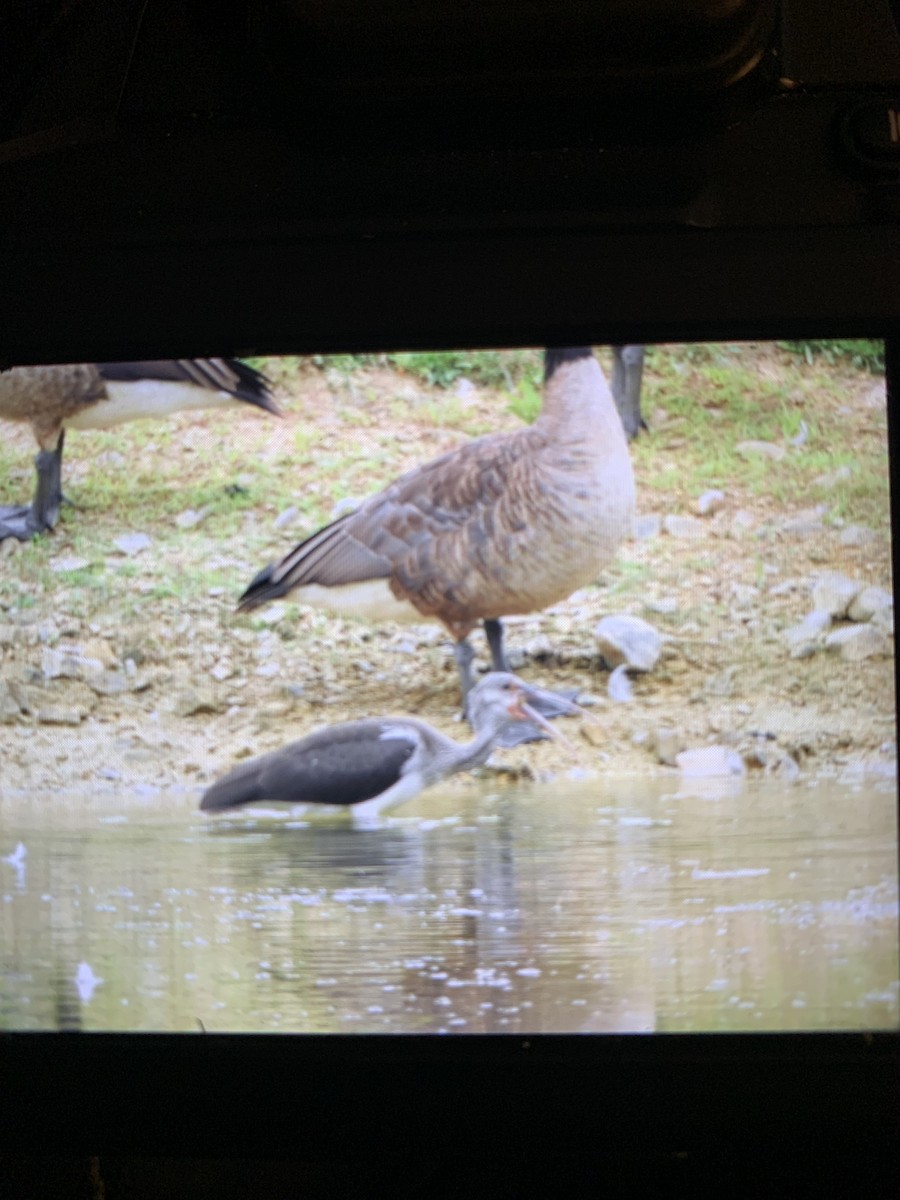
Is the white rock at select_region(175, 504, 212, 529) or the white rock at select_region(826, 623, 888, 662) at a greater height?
the white rock at select_region(175, 504, 212, 529)

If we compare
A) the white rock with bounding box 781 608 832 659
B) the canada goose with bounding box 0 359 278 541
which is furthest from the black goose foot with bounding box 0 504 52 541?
the white rock with bounding box 781 608 832 659

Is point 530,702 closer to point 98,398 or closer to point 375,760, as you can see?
point 375,760

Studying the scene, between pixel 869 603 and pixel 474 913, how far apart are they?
0.49 meters

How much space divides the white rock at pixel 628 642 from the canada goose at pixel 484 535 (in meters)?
0.05

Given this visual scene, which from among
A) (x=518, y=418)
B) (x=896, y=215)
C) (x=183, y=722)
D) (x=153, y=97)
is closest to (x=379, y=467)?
(x=518, y=418)

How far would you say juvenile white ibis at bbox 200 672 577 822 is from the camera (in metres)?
1.13

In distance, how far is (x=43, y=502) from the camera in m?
1.14

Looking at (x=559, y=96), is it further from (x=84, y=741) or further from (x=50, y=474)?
(x=84, y=741)

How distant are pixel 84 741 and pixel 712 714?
0.62 meters

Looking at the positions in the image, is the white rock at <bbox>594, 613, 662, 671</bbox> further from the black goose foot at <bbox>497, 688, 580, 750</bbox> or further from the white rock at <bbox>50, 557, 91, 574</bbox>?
the white rock at <bbox>50, 557, 91, 574</bbox>

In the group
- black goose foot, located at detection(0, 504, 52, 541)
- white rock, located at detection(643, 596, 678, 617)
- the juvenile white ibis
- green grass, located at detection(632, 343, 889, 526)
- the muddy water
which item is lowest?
the muddy water

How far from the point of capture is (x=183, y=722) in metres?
1.13

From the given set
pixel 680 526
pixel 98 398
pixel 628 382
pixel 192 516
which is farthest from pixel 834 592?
pixel 98 398
